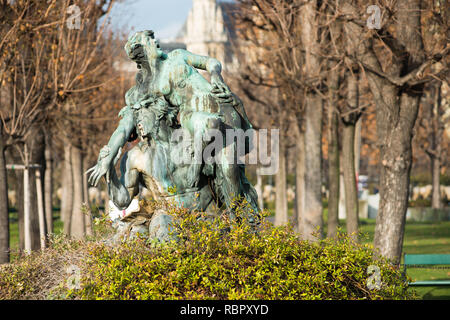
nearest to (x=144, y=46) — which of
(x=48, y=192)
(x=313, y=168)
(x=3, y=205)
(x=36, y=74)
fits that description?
(x=3, y=205)

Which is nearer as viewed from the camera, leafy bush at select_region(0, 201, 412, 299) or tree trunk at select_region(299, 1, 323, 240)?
leafy bush at select_region(0, 201, 412, 299)

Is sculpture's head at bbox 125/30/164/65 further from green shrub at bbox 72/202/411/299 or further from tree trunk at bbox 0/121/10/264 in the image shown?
tree trunk at bbox 0/121/10/264

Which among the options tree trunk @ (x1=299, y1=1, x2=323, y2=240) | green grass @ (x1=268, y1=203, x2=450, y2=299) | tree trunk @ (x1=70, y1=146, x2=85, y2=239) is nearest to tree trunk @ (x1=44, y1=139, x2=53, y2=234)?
tree trunk @ (x1=70, y1=146, x2=85, y2=239)

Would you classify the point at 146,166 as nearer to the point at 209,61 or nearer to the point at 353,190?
the point at 209,61

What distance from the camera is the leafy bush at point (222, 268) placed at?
232 inches

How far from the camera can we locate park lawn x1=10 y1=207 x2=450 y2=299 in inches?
464

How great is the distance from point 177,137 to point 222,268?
2.24 meters

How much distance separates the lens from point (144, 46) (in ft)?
25.7

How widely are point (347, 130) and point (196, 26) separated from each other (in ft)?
230

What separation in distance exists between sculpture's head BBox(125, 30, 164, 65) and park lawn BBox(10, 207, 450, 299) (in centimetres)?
220

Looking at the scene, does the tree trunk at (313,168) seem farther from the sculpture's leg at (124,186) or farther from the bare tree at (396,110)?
the sculpture's leg at (124,186)

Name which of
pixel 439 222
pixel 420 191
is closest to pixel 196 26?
pixel 420 191

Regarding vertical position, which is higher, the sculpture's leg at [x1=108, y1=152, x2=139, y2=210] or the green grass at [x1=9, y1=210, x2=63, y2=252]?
the sculpture's leg at [x1=108, y1=152, x2=139, y2=210]
